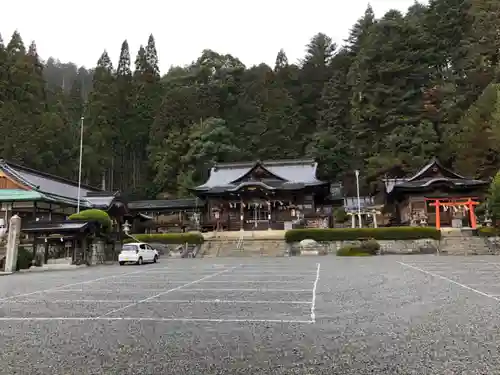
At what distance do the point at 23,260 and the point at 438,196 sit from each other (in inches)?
1137

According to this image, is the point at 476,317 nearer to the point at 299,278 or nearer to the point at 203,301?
the point at 203,301

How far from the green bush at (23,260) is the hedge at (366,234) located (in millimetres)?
15794

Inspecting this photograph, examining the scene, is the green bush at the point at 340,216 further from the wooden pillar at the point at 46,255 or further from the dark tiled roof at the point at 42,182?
the wooden pillar at the point at 46,255

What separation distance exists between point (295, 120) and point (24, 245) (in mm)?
36969

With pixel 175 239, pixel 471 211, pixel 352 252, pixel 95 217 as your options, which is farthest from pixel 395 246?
pixel 95 217

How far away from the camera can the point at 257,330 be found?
17.9ft

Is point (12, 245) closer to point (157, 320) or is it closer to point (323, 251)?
point (157, 320)

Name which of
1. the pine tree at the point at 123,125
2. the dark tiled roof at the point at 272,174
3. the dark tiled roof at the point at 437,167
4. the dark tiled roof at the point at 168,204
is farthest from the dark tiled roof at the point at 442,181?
the pine tree at the point at 123,125

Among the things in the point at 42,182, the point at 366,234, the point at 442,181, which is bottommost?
the point at 366,234

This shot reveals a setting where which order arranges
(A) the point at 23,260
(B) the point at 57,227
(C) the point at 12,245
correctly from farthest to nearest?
(B) the point at 57,227
(A) the point at 23,260
(C) the point at 12,245

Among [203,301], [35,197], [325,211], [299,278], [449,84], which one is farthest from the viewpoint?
[449,84]

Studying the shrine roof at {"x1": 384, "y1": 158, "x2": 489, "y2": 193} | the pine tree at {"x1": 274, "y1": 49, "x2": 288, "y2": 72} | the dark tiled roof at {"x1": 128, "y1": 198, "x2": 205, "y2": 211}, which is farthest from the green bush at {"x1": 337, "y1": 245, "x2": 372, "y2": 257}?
the pine tree at {"x1": 274, "y1": 49, "x2": 288, "y2": 72}

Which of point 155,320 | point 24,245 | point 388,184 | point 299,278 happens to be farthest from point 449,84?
point 155,320

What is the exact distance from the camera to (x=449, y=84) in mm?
42312
